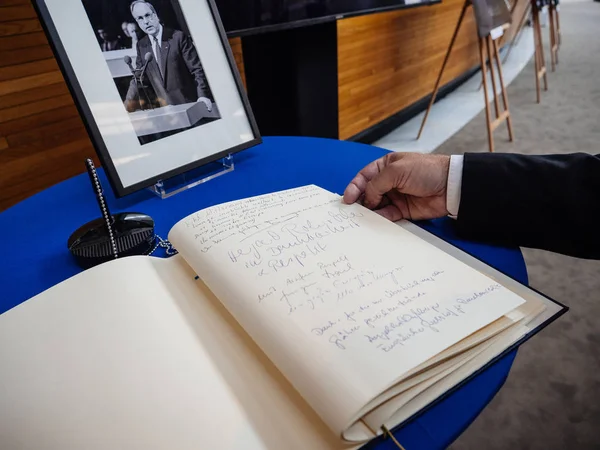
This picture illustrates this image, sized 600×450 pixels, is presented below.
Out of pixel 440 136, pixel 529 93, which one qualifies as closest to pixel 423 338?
pixel 440 136

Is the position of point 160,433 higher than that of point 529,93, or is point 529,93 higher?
point 160,433

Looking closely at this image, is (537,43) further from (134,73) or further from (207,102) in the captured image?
(134,73)

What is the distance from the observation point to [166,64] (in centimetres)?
69

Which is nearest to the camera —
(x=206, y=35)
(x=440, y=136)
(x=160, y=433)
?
(x=160, y=433)

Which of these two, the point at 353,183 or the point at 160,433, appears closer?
the point at 160,433

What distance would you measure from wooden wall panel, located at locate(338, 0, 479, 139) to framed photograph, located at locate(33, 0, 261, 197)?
1348mm

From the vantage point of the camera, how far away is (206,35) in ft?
2.42

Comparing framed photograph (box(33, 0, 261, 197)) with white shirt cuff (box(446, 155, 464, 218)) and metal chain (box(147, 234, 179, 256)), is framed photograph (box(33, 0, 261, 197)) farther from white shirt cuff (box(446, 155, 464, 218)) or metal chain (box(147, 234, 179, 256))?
white shirt cuff (box(446, 155, 464, 218))

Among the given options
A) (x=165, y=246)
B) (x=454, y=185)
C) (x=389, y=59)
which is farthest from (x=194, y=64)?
(x=389, y=59)

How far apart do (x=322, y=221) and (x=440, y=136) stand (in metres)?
2.20

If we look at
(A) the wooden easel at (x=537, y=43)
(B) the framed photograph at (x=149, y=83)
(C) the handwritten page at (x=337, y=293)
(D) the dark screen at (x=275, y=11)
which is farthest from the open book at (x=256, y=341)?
(A) the wooden easel at (x=537, y=43)

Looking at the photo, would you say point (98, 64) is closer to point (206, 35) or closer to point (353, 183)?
point (206, 35)

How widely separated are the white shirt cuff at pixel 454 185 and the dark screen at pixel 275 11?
816mm

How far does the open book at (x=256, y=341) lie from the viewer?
307 millimetres
